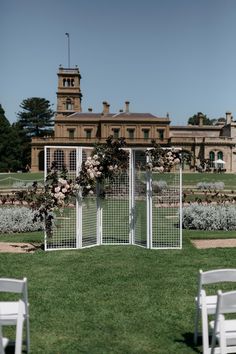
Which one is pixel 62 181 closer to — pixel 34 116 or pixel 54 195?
pixel 54 195

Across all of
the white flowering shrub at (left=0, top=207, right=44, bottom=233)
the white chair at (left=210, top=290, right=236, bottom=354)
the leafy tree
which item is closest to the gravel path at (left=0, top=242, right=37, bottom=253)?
the white flowering shrub at (left=0, top=207, right=44, bottom=233)

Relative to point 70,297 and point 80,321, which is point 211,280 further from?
point 70,297

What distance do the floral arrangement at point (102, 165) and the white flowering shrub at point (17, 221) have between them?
362 centimetres

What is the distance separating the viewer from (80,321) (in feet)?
16.4

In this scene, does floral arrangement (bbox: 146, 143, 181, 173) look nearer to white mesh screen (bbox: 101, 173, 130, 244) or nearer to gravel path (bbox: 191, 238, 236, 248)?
white mesh screen (bbox: 101, 173, 130, 244)

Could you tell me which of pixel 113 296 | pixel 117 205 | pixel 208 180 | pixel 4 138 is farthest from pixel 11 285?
pixel 4 138

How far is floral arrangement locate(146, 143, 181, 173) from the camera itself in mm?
9164

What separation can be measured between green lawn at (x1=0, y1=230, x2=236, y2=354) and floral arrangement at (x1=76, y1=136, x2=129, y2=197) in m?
1.38

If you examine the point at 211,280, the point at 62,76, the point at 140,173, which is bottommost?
the point at 211,280

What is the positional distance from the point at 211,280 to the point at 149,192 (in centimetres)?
549

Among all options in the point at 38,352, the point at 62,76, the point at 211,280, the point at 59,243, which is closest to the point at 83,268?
the point at 59,243

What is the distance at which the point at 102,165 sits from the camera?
30.8 feet

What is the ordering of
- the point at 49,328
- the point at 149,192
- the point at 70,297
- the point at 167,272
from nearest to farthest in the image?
the point at 49,328 → the point at 70,297 → the point at 167,272 → the point at 149,192

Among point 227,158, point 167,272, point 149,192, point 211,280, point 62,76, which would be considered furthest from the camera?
point 62,76
